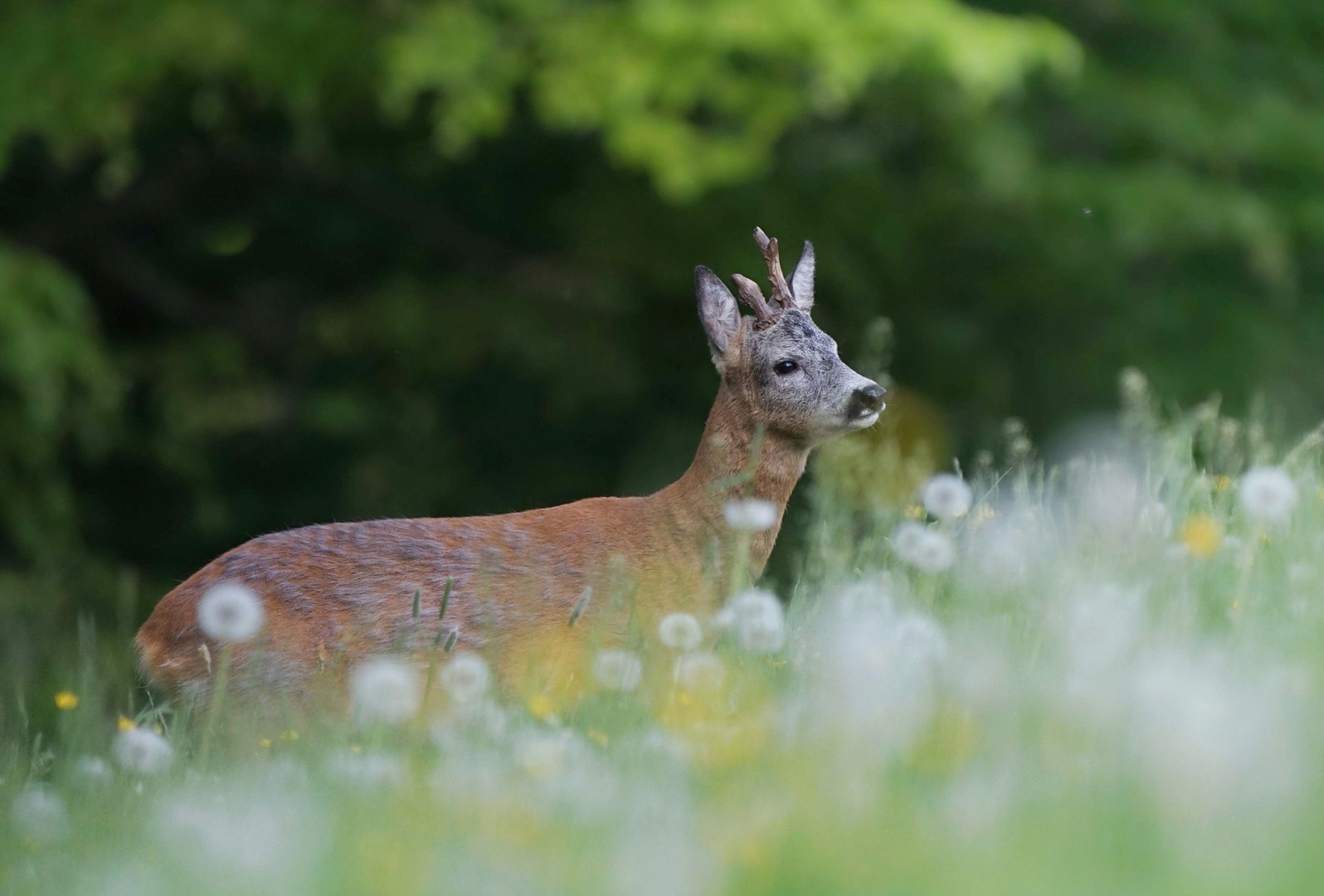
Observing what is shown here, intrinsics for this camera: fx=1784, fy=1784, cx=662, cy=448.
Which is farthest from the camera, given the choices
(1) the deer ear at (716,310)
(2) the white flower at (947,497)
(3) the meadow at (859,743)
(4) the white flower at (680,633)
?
(1) the deer ear at (716,310)

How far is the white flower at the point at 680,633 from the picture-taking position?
149 inches

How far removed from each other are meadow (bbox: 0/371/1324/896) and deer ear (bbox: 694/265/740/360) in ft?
1.51

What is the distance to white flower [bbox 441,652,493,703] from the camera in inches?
138

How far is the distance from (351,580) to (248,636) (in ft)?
0.92

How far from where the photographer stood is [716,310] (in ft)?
15.4

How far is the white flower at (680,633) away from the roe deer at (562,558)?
3.1 inches

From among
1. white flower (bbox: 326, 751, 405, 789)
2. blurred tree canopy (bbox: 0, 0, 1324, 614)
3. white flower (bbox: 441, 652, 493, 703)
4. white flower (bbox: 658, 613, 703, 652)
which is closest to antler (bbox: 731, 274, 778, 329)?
white flower (bbox: 658, 613, 703, 652)

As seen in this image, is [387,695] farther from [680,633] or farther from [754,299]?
[754,299]

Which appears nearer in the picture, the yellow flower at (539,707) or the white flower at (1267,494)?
the yellow flower at (539,707)

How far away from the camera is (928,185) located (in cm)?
1145

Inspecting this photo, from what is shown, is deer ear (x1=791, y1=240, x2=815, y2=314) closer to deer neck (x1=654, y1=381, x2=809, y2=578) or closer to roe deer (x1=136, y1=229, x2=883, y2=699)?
roe deer (x1=136, y1=229, x2=883, y2=699)

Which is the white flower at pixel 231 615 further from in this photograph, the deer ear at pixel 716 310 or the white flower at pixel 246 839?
the deer ear at pixel 716 310

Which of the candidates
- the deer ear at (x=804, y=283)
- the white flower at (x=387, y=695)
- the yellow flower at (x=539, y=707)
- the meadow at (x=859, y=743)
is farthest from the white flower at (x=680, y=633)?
the deer ear at (x=804, y=283)

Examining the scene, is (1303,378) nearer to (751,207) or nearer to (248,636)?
(751,207)
